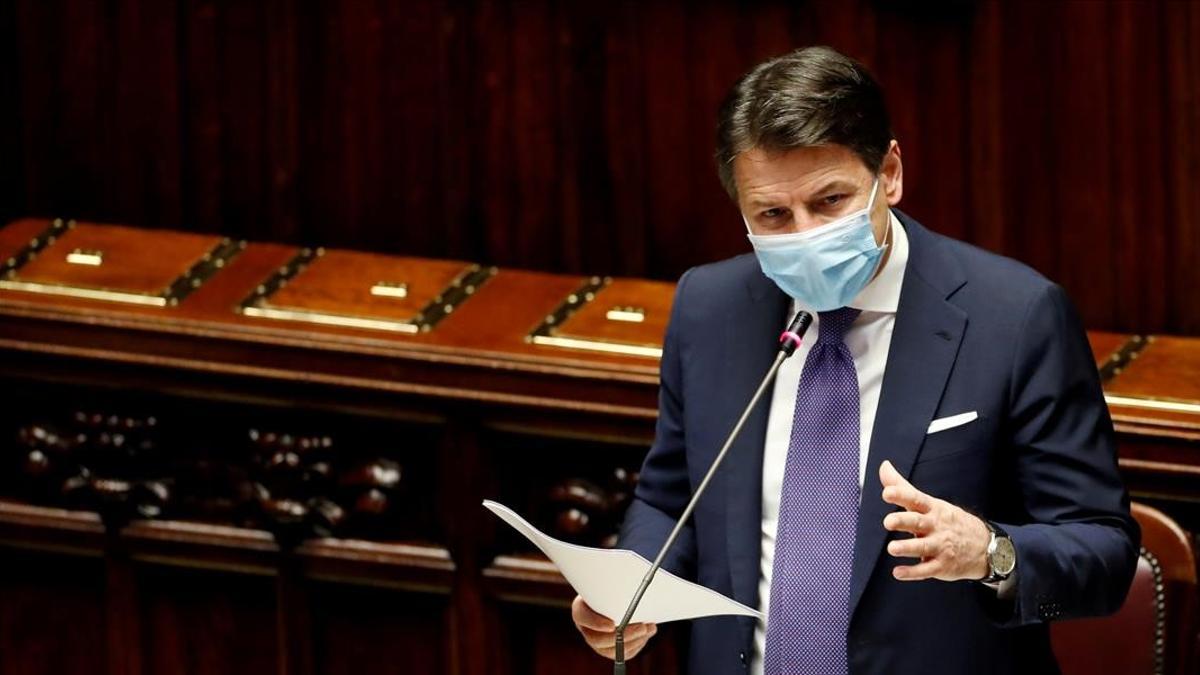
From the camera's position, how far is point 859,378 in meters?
2.87

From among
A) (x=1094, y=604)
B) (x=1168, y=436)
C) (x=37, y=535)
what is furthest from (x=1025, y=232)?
(x=37, y=535)

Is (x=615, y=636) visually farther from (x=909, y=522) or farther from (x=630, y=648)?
(x=909, y=522)

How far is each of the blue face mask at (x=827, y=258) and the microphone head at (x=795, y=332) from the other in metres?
0.06

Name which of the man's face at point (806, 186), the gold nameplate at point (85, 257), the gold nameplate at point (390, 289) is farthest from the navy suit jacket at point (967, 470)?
the gold nameplate at point (85, 257)

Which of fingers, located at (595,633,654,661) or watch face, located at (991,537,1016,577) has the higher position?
watch face, located at (991,537,1016,577)

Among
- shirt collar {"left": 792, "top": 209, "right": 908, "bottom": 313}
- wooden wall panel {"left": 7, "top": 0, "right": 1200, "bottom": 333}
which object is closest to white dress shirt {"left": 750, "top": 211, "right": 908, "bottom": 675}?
shirt collar {"left": 792, "top": 209, "right": 908, "bottom": 313}

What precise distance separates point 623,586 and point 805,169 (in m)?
0.56

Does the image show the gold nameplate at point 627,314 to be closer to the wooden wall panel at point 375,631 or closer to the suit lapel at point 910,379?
the wooden wall panel at point 375,631

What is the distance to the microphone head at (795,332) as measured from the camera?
267 cm

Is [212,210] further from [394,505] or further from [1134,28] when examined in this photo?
[1134,28]

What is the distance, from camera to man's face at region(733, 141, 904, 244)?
2.77 metres

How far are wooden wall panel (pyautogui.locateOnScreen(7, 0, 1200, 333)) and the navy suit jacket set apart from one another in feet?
4.07

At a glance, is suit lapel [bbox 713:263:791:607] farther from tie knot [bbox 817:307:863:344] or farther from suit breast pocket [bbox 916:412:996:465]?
suit breast pocket [bbox 916:412:996:465]

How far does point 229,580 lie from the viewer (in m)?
4.31
